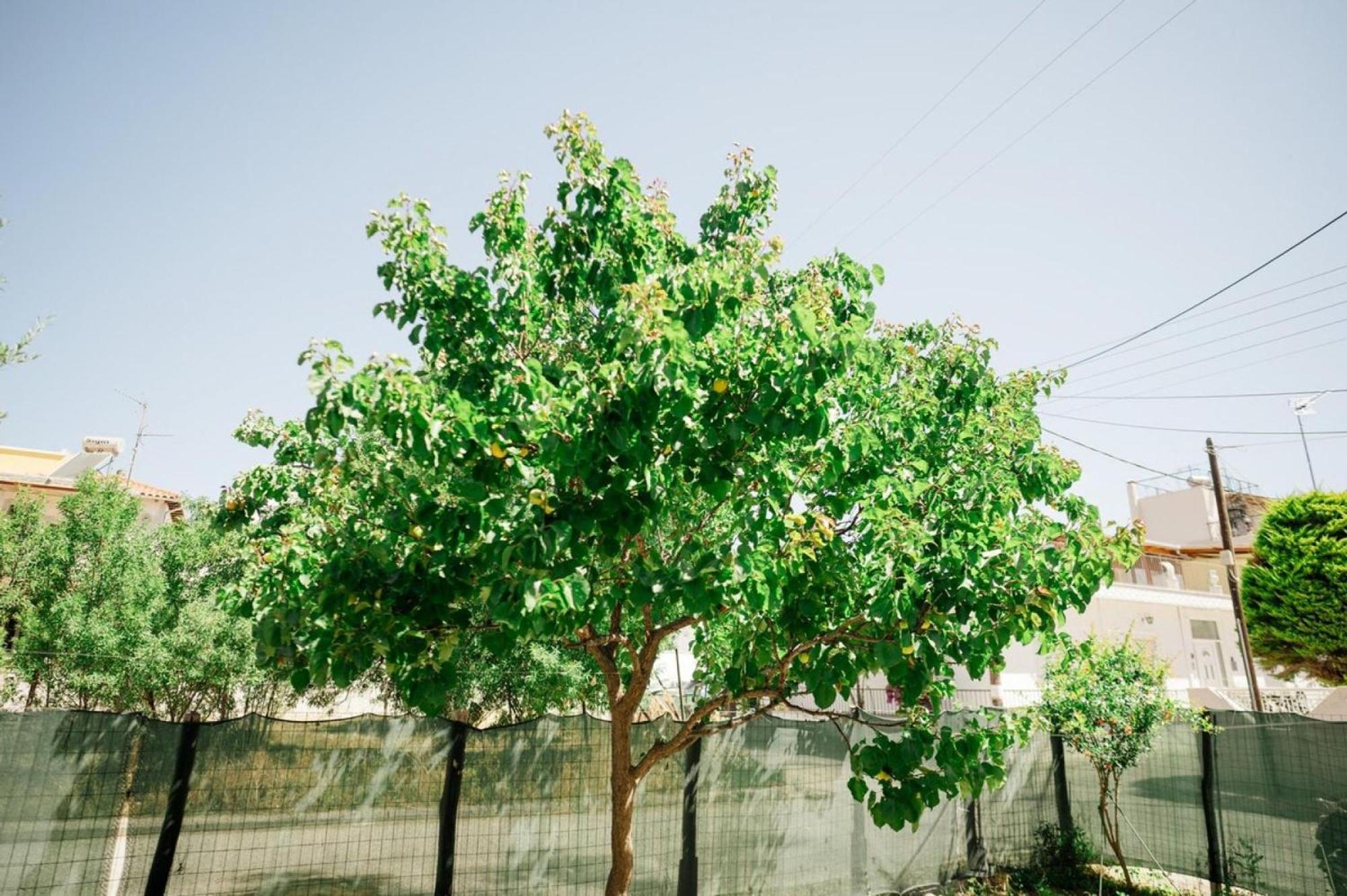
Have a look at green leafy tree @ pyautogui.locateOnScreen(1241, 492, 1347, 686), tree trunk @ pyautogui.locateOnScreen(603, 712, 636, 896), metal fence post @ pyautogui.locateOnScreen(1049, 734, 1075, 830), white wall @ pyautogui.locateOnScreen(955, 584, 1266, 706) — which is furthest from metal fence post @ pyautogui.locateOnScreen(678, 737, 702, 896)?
green leafy tree @ pyautogui.locateOnScreen(1241, 492, 1347, 686)

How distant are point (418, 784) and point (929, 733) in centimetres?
404

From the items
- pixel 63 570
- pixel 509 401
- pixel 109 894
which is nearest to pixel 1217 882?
pixel 509 401

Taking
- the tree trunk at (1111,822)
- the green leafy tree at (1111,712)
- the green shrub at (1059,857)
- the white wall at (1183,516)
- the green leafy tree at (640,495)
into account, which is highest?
the white wall at (1183,516)

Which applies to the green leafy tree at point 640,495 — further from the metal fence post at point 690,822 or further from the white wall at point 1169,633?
the white wall at point 1169,633

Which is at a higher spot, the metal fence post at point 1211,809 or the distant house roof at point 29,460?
the distant house roof at point 29,460

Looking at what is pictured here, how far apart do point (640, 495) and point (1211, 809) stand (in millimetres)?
8974

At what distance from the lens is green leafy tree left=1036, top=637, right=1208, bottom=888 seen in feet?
28.8

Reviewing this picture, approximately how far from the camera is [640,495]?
13.8ft

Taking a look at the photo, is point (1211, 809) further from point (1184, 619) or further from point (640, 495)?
point (1184, 619)

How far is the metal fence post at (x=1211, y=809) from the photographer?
8.71 meters

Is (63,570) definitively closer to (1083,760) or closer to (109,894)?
(109,894)

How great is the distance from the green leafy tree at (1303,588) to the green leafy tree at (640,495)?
20.1m

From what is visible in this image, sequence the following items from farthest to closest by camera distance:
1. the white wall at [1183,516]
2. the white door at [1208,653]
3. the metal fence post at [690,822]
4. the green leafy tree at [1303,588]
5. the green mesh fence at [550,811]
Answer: the white wall at [1183,516] < the white door at [1208,653] < the green leafy tree at [1303,588] < the metal fence post at [690,822] < the green mesh fence at [550,811]

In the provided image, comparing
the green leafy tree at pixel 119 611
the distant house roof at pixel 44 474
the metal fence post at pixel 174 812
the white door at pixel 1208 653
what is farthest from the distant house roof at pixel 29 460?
the white door at pixel 1208 653
